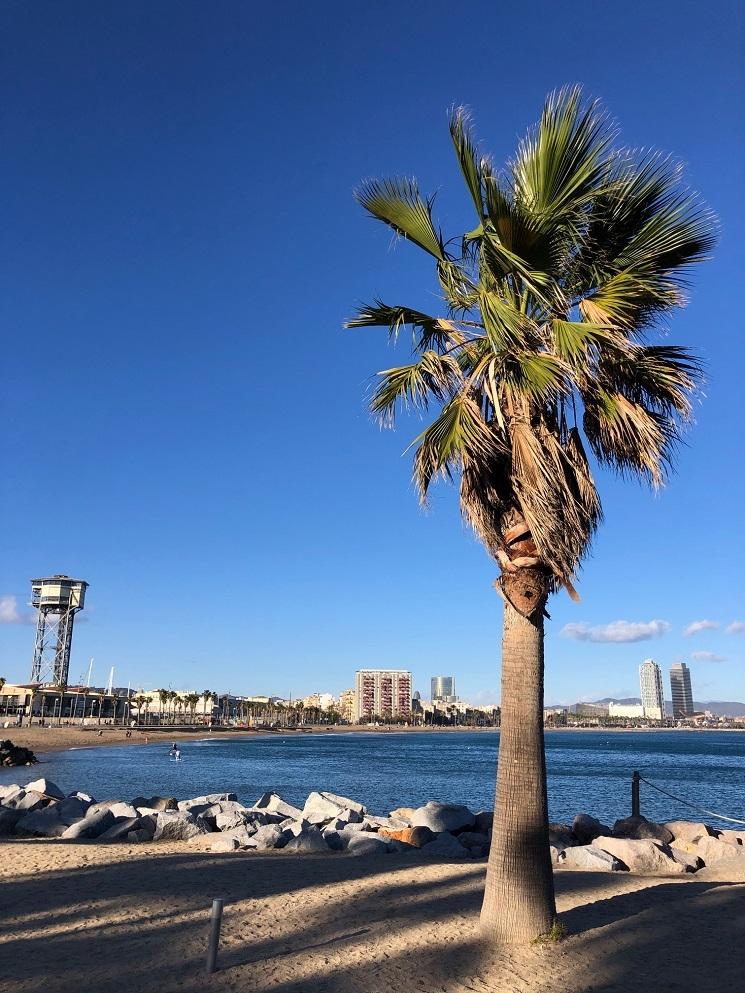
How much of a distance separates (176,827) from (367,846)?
3896 millimetres

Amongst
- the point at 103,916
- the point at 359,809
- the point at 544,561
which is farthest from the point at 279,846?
the point at 544,561

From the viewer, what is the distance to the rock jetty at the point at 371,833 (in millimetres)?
12086

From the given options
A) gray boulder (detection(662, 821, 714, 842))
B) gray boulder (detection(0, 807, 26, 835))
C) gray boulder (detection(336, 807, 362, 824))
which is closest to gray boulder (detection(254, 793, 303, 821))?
gray boulder (detection(336, 807, 362, 824))

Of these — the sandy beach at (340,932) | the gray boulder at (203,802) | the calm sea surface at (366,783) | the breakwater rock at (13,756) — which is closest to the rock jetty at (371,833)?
the gray boulder at (203,802)

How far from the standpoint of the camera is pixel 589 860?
11.5 m

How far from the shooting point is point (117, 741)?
83750 mm

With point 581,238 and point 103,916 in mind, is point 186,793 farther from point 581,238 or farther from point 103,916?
point 581,238

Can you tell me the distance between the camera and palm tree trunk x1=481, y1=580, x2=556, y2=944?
6.77m

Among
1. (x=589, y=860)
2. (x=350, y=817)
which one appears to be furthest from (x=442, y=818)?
(x=589, y=860)

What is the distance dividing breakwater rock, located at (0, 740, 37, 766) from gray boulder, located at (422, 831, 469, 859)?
→ 42.1m

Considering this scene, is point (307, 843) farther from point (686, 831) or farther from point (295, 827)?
point (686, 831)

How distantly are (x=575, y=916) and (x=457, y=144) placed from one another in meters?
7.82

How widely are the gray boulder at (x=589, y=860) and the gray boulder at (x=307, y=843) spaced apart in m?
4.06

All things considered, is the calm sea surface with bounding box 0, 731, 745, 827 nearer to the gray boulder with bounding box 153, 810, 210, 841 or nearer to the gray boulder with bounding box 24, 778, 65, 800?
the gray boulder with bounding box 24, 778, 65, 800
